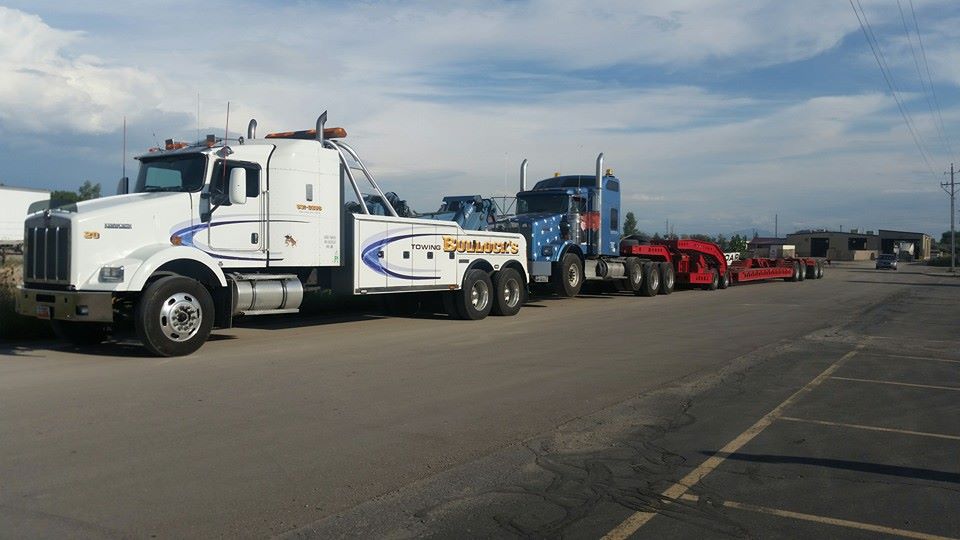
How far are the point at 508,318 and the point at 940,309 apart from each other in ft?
41.1

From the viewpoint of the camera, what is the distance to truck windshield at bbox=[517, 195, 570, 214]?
23266mm

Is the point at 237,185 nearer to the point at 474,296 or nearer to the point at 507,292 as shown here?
the point at 474,296

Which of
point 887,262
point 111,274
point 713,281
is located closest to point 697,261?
point 713,281

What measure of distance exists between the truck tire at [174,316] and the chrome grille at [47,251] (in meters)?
1.19

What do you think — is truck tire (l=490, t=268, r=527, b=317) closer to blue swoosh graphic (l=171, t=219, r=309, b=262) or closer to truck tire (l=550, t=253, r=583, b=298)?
truck tire (l=550, t=253, r=583, b=298)

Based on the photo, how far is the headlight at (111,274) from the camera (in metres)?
11.4

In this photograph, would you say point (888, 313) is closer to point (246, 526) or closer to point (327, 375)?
point (327, 375)

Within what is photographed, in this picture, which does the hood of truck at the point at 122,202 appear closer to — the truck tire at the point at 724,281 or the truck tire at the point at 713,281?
the truck tire at the point at 713,281

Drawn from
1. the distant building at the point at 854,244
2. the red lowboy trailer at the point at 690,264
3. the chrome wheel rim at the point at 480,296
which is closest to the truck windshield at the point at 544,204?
the red lowboy trailer at the point at 690,264

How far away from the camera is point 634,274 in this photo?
26266mm

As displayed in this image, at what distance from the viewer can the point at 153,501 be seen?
17.8 feet

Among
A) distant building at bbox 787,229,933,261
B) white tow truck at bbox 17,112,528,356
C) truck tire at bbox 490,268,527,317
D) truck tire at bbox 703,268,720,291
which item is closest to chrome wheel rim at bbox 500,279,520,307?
truck tire at bbox 490,268,527,317

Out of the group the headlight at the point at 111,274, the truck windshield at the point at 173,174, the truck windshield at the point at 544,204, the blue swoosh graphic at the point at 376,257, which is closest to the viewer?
the headlight at the point at 111,274

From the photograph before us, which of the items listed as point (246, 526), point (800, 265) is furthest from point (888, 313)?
point (800, 265)
